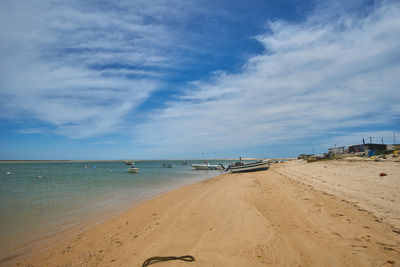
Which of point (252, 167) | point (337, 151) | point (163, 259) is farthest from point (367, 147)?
point (163, 259)

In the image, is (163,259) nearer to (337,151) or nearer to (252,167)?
(252,167)

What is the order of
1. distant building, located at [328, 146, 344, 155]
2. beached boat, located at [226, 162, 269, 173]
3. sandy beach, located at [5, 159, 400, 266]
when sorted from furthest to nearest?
1. distant building, located at [328, 146, 344, 155]
2. beached boat, located at [226, 162, 269, 173]
3. sandy beach, located at [5, 159, 400, 266]

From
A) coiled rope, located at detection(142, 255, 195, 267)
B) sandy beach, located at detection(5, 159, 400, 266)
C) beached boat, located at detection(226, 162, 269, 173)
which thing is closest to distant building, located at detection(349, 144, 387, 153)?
beached boat, located at detection(226, 162, 269, 173)

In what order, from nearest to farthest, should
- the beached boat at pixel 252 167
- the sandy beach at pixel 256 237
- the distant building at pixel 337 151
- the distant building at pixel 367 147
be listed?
the sandy beach at pixel 256 237
the beached boat at pixel 252 167
the distant building at pixel 367 147
the distant building at pixel 337 151

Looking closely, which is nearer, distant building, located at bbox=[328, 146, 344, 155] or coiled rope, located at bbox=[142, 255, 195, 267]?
coiled rope, located at bbox=[142, 255, 195, 267]

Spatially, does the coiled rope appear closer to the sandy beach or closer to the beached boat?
the sandy beach

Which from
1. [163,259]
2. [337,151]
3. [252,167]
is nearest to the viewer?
[163,259]

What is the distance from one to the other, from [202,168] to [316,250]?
5613cm

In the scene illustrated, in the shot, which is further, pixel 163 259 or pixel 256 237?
pixel 256 237

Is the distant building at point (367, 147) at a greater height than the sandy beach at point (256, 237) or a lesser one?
greater

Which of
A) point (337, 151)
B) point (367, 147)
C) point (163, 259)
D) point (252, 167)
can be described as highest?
point (367, 147)

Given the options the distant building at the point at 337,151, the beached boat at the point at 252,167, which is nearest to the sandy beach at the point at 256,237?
the beached boat at the point at 252,167

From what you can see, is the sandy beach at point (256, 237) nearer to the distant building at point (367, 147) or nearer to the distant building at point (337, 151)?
the distant building at point (367, 147)

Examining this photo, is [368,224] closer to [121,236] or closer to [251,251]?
[251,251]
